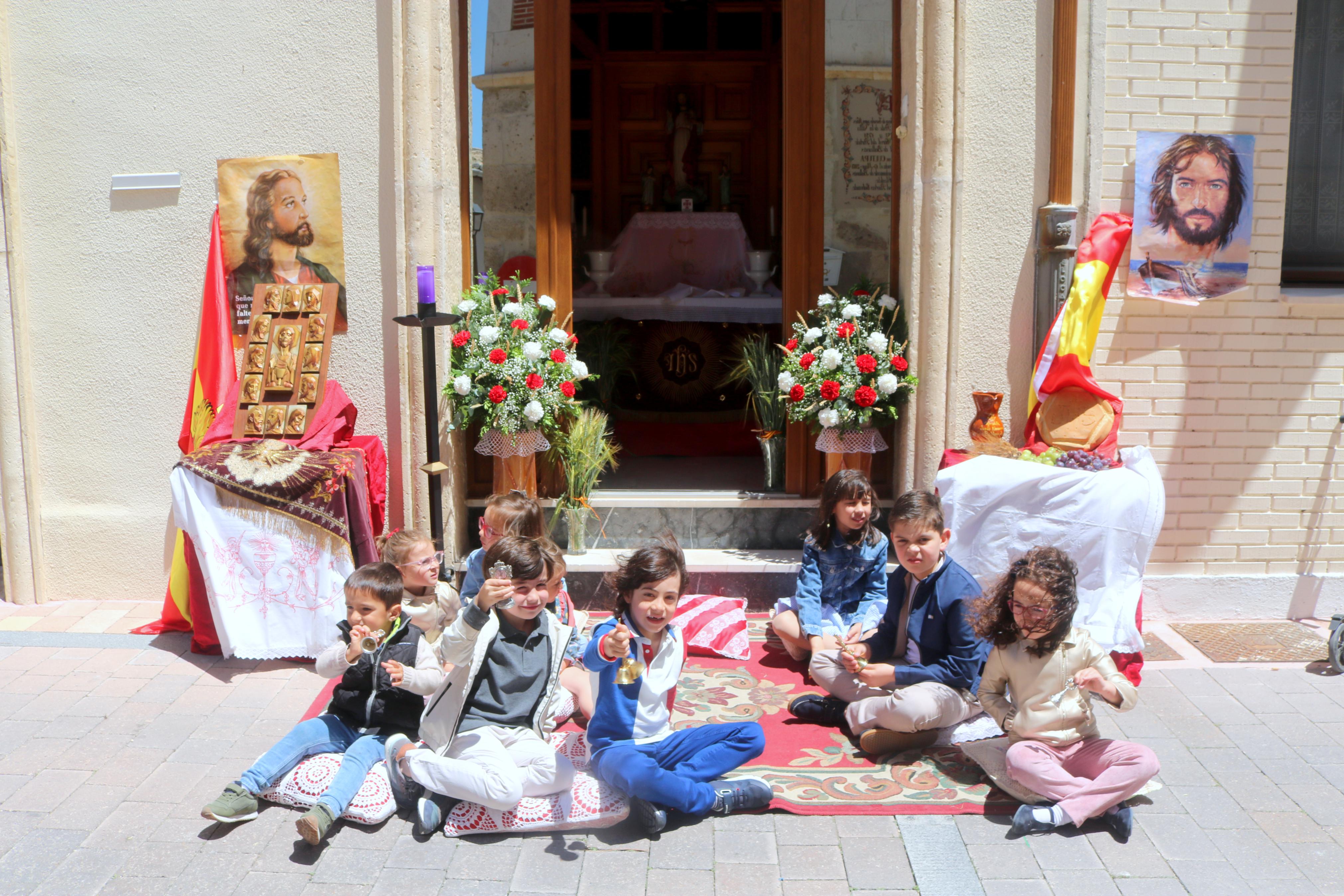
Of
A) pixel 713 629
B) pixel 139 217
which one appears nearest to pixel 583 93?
pixel 139 217

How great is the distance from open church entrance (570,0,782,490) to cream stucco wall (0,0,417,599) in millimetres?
2434

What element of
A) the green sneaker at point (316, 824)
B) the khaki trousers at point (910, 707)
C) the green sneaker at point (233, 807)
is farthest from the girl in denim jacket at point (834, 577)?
the green sneaker at point (233, 807)

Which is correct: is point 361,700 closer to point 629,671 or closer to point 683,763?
point 629,671

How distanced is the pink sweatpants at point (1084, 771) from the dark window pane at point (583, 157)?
24.7 ft

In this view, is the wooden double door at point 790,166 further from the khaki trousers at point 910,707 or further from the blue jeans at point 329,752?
the blue jeans at point 329,752

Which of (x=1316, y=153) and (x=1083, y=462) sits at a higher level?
(x=1316, y=153)

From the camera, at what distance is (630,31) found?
10.3 m

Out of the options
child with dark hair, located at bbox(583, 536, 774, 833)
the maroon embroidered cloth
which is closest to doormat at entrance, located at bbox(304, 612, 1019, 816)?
child with dark hair, located at bbox(583, 536, 774, 833)

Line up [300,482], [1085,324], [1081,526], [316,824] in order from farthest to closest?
[1085,324]
[300,482]
[1081,526]
[316,824]

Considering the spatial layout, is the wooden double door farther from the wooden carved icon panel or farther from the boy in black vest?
the boy in black vest

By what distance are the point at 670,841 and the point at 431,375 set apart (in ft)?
8.52

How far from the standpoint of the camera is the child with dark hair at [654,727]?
3.61 m

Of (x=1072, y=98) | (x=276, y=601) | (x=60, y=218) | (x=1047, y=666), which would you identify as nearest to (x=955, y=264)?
(x=1072, y=98)

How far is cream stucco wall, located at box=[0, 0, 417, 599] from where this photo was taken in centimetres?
566
